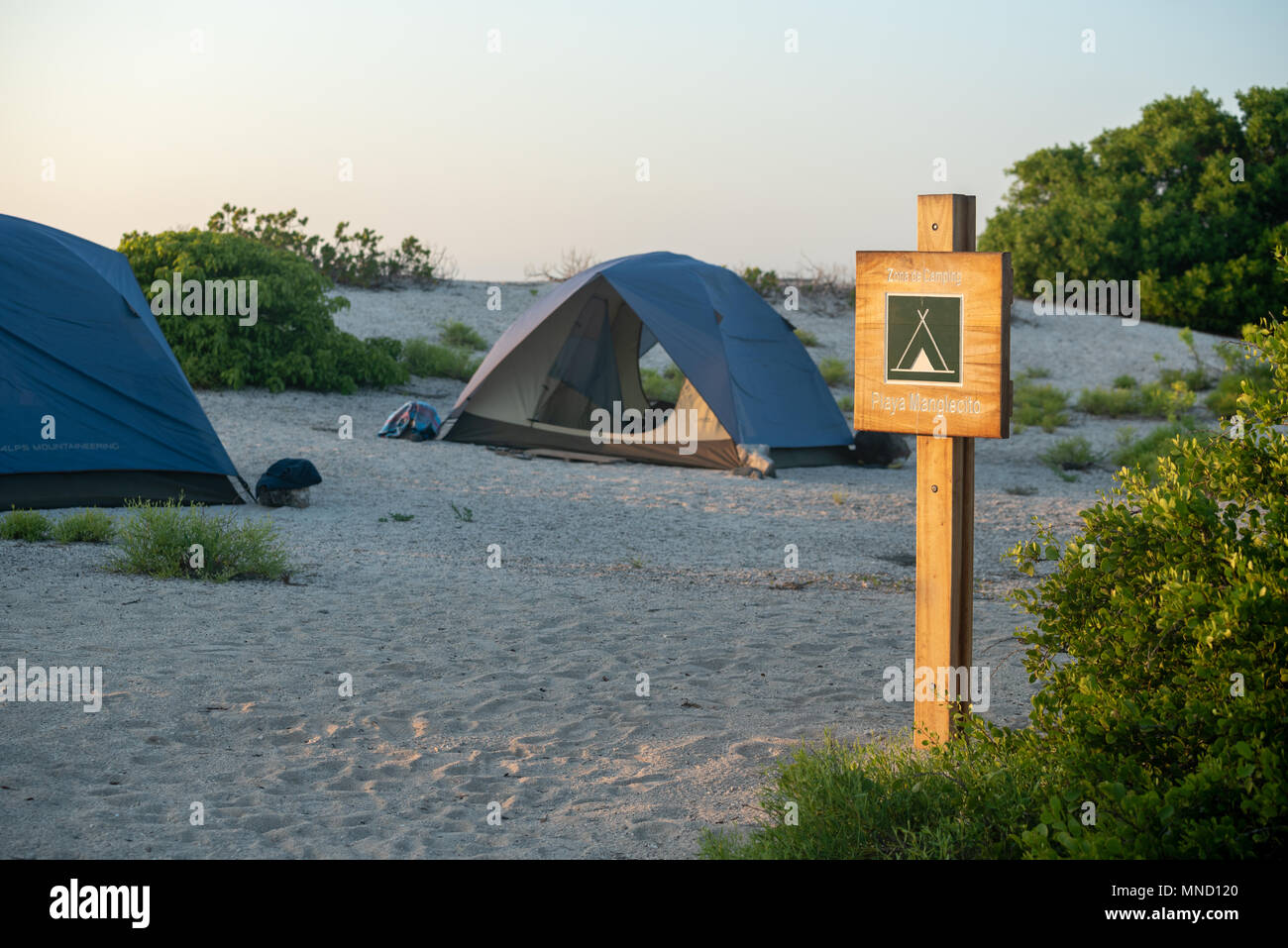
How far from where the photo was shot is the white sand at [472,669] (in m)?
3.58

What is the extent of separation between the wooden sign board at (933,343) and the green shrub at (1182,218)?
2399 cm

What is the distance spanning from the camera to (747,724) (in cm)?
459

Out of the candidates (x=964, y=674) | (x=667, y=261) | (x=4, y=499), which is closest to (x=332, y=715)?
(x=964, y=674)

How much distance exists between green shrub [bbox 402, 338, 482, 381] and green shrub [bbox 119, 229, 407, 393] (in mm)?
1843

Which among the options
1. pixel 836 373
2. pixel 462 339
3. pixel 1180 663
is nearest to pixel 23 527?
pixel 1180 663

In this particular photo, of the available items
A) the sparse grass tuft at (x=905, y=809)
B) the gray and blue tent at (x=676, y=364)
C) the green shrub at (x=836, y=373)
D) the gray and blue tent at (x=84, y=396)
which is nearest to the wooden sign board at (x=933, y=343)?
the sparse grass tuft at (x=905, y=809)

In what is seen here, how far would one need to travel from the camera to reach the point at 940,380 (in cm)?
382

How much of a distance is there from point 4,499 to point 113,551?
5.53 feet

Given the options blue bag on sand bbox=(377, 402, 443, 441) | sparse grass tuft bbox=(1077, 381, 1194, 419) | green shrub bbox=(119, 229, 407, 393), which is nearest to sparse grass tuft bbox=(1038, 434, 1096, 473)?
sparse grass tuft bbox=(1077, 381, 1194, 419)

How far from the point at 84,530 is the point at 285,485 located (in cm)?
173

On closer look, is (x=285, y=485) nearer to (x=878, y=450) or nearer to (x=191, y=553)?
(x=191, y=553)

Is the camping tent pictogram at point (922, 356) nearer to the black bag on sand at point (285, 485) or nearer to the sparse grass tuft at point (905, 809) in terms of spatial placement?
the sparse grass tuft at point (905, 809)

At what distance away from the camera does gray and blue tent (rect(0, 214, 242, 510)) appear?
337 inches
